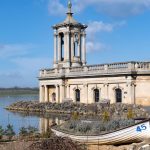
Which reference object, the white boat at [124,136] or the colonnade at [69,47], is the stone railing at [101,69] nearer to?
the colonnade at [69,47]

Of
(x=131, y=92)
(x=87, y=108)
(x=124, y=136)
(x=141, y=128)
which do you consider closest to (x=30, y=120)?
(x=87, y=108)

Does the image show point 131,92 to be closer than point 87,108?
Yes

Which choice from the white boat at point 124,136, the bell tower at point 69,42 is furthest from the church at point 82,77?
the white boat at point 124,136

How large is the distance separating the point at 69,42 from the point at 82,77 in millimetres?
5102

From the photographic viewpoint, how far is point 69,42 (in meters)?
42.4

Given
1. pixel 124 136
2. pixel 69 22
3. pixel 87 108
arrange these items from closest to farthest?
pixel 124 136, pixel 87 108, pixel 69 22

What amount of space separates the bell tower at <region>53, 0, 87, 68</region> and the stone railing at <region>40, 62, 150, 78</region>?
1.00 m

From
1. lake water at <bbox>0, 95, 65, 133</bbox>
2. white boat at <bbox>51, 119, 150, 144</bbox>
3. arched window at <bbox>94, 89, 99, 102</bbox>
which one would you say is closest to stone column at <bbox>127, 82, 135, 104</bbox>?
arched window at <bbox>94, 89, 99, 102</bbox>

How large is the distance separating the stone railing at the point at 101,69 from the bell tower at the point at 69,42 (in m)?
1.00

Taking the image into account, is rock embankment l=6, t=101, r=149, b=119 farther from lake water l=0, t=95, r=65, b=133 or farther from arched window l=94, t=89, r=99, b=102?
lake water l=0, t=95, r=65, b=133

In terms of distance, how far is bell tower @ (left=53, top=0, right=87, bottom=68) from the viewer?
139ft

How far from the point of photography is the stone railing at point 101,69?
33.7 metres

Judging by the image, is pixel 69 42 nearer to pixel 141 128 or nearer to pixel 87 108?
pixel 87 108

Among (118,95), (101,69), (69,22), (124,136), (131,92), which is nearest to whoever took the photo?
(124,136)
